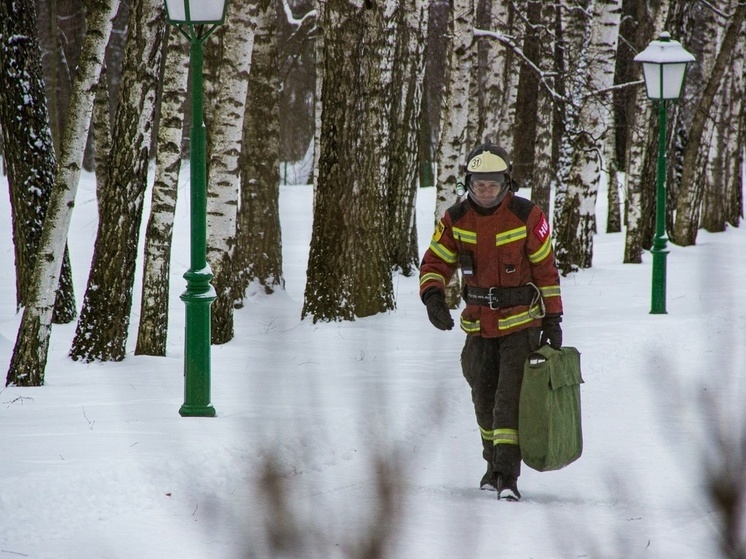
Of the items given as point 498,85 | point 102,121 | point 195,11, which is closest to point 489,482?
point 195,11

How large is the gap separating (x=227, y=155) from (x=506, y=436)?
5.57m

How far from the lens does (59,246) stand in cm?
832

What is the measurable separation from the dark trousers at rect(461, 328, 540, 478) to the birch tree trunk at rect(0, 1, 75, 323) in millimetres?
6612

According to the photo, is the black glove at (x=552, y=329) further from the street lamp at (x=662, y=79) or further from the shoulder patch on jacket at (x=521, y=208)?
the street lamp at (x=662, y=79)

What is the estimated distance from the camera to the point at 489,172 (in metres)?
5.98

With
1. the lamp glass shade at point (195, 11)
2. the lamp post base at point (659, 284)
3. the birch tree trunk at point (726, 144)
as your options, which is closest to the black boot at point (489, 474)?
the lamp glass shade at point (195, 11)

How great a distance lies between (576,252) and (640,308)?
433cm

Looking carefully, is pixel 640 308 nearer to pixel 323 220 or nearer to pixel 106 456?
pixel 323 220

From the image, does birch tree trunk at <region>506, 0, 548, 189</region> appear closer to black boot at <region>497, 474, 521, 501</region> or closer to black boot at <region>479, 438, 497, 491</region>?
black boot at <region>479, 438, 497, 491</region>

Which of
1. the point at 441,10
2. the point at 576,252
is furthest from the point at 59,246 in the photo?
the point at 441,10

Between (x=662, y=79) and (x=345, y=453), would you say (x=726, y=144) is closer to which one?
(x=662, y=79)

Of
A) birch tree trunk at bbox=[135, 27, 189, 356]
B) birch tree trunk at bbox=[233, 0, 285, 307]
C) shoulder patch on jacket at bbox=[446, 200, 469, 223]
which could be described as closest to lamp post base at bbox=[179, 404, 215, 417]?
shoulder patch on jacket at bbox=[446, 200, 469, 223]

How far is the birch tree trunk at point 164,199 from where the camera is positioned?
31.6 ft

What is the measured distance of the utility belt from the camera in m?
6.02
